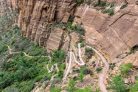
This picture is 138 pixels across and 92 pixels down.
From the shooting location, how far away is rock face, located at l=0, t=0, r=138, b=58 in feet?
193

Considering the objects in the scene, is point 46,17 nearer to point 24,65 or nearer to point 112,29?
point 24,65

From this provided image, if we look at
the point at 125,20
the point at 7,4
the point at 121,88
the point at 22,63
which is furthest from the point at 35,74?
the point at 7,4

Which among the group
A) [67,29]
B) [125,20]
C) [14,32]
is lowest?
[14,32]

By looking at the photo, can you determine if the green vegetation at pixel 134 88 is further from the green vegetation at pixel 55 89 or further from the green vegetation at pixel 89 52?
the green vegetation at pixel 89 52

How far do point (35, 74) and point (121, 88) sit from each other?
20360mm

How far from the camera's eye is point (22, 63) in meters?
71.6

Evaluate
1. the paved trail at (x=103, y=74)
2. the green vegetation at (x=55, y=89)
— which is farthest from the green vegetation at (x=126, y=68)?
the green vegetation at (x=55, y=89)

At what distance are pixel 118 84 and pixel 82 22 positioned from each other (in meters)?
21.0

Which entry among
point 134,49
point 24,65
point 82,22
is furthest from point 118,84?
point 24,65

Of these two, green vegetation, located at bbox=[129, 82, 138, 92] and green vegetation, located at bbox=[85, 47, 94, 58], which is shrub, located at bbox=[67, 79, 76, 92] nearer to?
green vegetation, located at bbox=[129, 82, 138, 92]

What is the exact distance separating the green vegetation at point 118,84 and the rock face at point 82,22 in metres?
6.63

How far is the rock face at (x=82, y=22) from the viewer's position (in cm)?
5888

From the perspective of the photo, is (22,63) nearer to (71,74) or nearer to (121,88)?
(71,74)

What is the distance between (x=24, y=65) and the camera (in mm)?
71250
